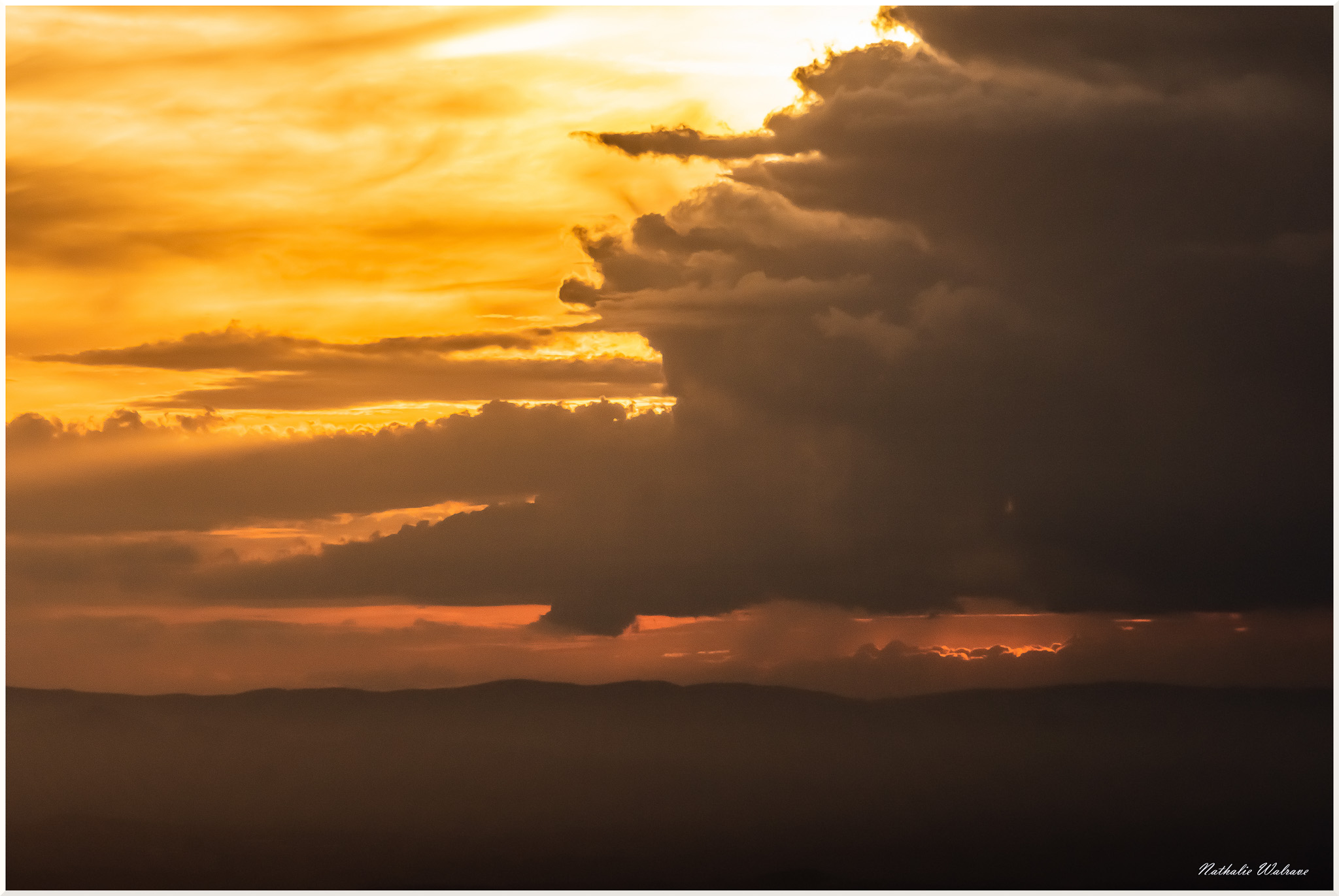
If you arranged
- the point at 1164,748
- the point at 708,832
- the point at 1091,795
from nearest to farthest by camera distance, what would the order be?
1. the point at 1091,795
2. the point at 708,832
3. the point at 1164,748

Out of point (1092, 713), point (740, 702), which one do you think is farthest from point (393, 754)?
point (1092, 713)

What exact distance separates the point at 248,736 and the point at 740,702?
76564mm

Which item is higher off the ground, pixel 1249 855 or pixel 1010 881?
pixel 1249 855

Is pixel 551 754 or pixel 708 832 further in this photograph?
pixel 551 754

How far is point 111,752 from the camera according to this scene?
16825 centimetres

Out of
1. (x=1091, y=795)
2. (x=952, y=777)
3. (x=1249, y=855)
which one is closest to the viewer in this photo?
(x=1249, y=855)

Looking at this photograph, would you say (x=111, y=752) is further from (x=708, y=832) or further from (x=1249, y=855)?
(x=1249, y=855)

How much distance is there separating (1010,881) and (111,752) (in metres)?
130

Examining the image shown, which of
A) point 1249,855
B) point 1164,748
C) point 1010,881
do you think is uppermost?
point 1249,855

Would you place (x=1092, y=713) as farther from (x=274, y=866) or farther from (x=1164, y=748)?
(x=274, y=866)

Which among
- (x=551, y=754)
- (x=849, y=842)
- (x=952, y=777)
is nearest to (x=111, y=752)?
(x=551, y=754)

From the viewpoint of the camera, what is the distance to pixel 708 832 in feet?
425

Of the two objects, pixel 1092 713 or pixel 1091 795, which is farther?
pixel 1092 713

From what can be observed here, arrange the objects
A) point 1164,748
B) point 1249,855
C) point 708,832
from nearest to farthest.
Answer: point 1249,855
point 708,832
point 1164,748
